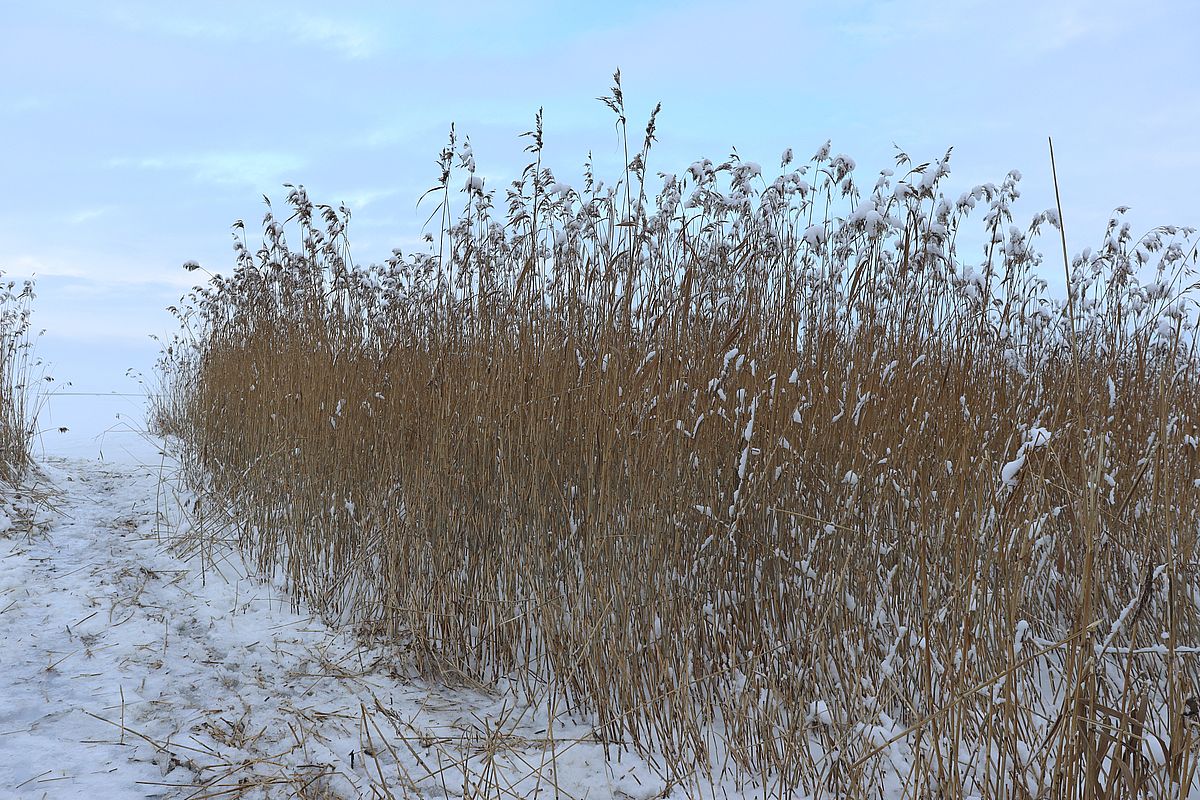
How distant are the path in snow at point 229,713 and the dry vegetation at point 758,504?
15 cm

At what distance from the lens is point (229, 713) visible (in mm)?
2154

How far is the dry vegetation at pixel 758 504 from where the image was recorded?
170cm

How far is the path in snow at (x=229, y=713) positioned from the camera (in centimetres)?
183

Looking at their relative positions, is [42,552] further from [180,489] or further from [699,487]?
[699,487]

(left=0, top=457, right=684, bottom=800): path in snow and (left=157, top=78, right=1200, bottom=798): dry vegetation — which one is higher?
(left=157, top=78, right=1200, bottom=798): dry vegetation

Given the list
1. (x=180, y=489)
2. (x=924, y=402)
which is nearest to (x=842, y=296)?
(x=924, y=402)

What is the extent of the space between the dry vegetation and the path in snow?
146 mm

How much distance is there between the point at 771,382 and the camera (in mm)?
2264

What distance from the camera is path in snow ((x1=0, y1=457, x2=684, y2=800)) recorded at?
183 centimetres

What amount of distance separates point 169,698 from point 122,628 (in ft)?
2.34

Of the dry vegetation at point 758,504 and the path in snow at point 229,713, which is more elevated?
the dry vegetation at point 758,504

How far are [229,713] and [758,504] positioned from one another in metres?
1.58

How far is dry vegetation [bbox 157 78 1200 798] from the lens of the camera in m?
1.70

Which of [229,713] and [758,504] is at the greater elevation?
[758,504]
